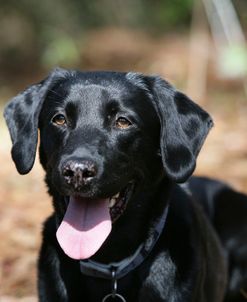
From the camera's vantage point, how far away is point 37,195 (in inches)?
296

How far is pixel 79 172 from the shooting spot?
3.57 meters

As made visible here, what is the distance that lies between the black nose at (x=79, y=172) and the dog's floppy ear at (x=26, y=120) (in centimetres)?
62

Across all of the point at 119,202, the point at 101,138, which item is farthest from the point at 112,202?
the point at 101,138

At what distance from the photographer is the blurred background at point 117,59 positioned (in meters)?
6.73

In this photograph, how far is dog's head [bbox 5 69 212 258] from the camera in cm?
370

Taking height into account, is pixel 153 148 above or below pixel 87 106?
below

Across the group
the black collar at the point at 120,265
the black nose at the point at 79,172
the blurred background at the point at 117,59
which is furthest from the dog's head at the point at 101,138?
the blurred background at the point at 117,59

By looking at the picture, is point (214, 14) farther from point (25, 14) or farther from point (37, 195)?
point (25, 14)

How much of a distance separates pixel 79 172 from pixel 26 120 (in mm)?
807

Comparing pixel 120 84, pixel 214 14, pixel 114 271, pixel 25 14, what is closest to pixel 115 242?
pixel 114 271

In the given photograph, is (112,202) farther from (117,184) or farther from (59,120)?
(59,120)

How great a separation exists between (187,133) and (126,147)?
399 mm

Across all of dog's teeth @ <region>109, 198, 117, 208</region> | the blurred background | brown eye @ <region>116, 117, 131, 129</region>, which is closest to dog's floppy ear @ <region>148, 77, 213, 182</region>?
brown eye @ <region>116, 117, 131, 129</region>

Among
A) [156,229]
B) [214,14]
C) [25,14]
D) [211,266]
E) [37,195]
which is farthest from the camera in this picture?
[25,14]
